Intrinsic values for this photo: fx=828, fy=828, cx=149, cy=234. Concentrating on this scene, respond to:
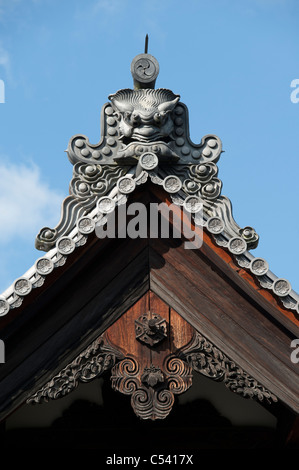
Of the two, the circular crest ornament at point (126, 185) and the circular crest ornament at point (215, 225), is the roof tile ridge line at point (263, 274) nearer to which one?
the circular crest ornament at point (215, 225)

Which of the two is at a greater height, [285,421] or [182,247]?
[182,247]

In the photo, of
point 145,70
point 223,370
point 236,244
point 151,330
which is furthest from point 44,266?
point 145,70

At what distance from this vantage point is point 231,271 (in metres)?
6.70

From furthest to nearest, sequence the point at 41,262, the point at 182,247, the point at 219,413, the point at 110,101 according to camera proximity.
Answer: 1. the point at 219,413
2. the point at 110,101
3. the point at 182,247
4. the point at 41,262

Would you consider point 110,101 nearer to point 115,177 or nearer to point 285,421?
point 115,177

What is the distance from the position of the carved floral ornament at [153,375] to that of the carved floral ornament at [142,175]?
684 millimetres

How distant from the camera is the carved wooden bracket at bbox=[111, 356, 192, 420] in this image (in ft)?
21.3

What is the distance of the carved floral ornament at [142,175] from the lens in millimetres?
6469

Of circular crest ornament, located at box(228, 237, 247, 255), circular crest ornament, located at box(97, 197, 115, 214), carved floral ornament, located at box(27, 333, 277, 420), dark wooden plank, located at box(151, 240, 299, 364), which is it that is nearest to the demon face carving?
circular crest ornament, located at box(97, 197, 115, 214)

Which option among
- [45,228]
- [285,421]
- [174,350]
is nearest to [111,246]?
[45,228]

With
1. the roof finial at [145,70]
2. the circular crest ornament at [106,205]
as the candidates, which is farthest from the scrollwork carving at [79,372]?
the roof finial at [145,70]

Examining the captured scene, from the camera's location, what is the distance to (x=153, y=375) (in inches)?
258

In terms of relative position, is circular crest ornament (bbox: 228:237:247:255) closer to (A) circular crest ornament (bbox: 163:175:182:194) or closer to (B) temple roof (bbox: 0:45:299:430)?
(B) temple roof (bbox: 0:45:299:430)

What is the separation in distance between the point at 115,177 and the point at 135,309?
1.25m
